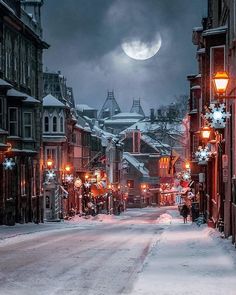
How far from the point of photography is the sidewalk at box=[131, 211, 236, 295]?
15.1m

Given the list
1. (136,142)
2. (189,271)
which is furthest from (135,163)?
(189,271)

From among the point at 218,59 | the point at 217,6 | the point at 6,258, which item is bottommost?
the point at 6,258

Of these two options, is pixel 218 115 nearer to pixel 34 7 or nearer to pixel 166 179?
pixel 34 7

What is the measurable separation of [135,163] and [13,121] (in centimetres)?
9557

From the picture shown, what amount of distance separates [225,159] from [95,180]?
198 ft

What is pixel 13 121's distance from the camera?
51.0 m

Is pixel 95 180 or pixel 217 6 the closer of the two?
pixel 217 6

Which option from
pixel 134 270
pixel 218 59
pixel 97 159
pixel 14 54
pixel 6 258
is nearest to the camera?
pixel 134 270

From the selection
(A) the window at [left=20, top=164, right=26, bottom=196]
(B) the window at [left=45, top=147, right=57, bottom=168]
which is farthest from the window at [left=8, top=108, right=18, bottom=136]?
(B) the window at [left=45, top=147, right=57, bottom=168]

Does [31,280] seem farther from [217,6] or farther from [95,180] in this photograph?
Answer: [95,180]

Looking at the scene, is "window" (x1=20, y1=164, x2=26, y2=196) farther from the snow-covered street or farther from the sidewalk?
the sidewalk

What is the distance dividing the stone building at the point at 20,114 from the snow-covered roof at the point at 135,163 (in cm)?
8461

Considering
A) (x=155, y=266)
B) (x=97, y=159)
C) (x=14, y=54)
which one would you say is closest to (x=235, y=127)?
(x=155, y=266)

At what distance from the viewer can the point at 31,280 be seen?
56.3 feet
